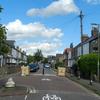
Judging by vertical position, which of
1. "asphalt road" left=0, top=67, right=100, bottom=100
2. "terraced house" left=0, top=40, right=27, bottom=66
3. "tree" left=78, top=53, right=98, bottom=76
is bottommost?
"asphalt road" left=0, top=67, right=100, bottom=100

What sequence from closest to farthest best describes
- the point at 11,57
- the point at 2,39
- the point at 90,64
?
the point at 2,39 → the point at 90,64 → the point at 11,57

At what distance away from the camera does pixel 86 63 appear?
50.2 metres

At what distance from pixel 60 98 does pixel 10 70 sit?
163ft

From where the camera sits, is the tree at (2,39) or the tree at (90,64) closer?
the tree at (2,39)

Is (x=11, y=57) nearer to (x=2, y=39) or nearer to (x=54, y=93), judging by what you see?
(x=2, y=39)

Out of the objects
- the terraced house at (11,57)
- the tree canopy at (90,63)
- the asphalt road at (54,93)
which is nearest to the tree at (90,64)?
the tree canopy at (90,63)

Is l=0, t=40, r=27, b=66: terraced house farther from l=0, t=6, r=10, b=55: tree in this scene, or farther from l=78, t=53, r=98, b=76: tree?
l=0, t=6, r=10, b=55: tree

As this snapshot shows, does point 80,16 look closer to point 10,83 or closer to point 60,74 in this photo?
point 60,74

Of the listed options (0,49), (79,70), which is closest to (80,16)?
(79,70)

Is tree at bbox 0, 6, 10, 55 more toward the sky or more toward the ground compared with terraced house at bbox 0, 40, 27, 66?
more toward the ground

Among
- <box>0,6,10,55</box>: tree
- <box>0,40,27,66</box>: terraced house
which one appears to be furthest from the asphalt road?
<box>0,40,27,66</box>: terraced house

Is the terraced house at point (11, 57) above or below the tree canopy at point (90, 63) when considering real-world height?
above

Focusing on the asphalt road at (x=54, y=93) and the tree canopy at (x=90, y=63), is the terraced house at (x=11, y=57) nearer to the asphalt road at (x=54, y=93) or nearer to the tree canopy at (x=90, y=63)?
the tree canopy at (x=90, y=63)

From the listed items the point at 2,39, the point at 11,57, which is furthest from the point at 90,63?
the point at 11,57
